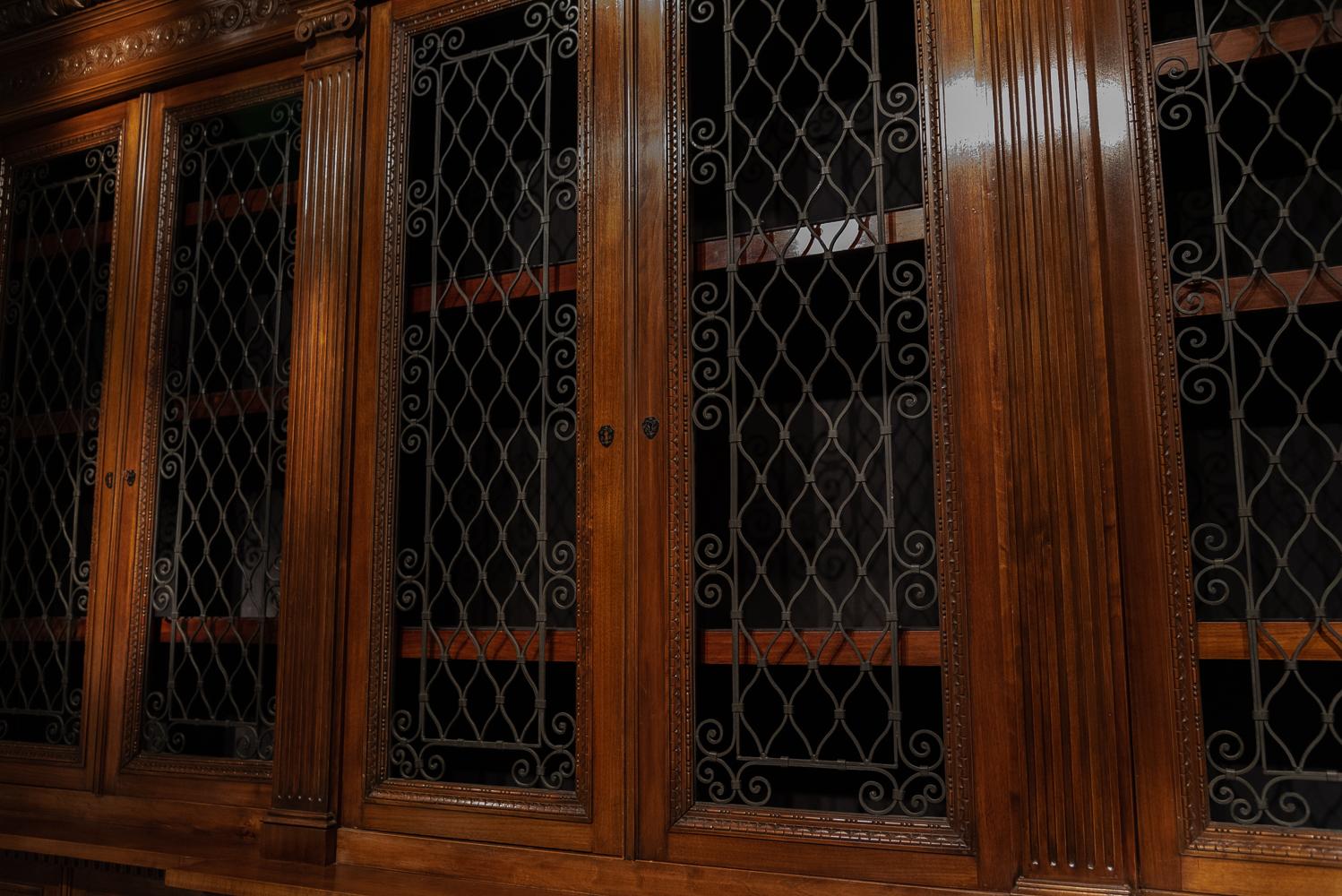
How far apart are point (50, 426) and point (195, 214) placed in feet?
1.94

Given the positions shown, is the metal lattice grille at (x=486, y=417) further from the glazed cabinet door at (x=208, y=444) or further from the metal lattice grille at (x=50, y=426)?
the metal lattice grille at (x=50, y=426)

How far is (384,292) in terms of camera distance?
2.01 meters

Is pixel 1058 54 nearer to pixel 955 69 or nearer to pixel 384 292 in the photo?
pixel 955 69

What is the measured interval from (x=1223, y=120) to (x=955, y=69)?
38 cm

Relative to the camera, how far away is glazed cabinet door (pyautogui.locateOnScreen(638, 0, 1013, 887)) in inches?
60.2

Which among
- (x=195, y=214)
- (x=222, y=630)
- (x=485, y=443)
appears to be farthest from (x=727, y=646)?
(x=195, y=214)

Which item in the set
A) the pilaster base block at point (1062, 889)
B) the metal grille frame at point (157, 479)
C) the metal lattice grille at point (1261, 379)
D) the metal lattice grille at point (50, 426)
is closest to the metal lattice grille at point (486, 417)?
the metal grille frame at point (157, 479)

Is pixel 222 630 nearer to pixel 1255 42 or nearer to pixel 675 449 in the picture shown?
pixel 675 449

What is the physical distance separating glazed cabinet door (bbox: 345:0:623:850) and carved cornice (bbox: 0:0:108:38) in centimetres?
86

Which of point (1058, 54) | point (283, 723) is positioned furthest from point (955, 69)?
point (283, 723)

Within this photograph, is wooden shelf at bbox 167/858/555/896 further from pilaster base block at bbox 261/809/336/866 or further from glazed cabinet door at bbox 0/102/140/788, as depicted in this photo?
glazed cabinet door at bbox 0/102/140/788

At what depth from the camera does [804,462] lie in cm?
176

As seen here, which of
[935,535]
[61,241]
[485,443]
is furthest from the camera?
[61,241]

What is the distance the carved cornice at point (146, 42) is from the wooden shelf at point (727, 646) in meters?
1.32
